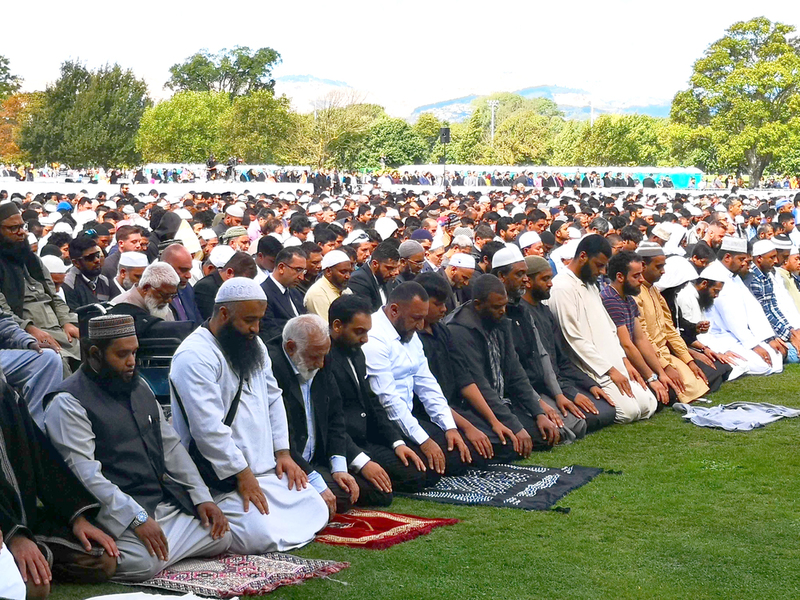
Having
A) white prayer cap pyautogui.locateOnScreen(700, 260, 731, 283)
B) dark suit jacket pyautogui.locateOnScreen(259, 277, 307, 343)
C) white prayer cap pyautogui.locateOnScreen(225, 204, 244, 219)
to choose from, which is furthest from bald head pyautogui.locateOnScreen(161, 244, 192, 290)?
white prayer cap pyautogui.locateOnScreen(225, 204, 244, 219)

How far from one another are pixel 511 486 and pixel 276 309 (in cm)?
218

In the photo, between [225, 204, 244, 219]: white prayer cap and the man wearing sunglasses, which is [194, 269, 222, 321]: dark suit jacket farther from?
[225, 204, 244, 219]: white prayer cap

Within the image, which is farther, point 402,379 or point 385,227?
point 385,227

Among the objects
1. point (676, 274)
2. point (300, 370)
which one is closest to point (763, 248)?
point (676, 274)

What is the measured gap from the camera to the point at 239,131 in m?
51.9

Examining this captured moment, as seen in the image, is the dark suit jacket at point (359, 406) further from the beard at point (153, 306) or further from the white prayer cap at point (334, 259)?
the white prayer cap at point (334, 259)

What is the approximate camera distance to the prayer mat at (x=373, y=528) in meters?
→ 4.71

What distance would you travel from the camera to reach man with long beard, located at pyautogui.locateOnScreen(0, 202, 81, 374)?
19.9 ft

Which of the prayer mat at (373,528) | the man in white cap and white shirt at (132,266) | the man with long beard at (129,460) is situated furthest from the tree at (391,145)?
the man with long beard at (129,460)

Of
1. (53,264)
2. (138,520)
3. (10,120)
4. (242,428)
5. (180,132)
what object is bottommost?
(138,520)

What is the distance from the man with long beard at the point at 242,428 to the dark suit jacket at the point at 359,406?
26.3 inches

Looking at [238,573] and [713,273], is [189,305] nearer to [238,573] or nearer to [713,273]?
[238,573]

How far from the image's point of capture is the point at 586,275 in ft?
25.5

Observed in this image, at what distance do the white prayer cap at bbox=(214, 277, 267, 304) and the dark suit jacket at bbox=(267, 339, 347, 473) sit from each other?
0.55 m
